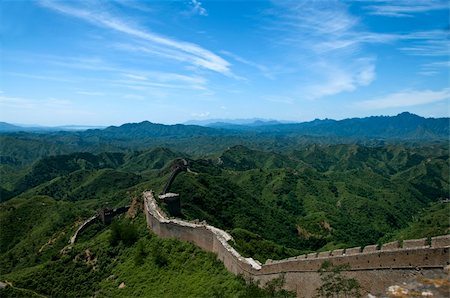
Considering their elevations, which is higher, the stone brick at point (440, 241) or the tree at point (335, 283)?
the stone brick at point (440, 241)

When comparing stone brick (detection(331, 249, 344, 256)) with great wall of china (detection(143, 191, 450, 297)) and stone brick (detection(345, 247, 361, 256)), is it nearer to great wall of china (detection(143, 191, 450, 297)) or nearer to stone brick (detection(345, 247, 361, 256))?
great wall of china (detection(143, 191, 450, 297))

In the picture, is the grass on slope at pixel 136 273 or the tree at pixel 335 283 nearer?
the tree at pixel 335 283

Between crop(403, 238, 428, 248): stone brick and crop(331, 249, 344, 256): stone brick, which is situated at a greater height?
crop(403, 238, 428, 248): stone brick

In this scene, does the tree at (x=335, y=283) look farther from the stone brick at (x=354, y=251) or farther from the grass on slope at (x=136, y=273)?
the grass on slope at (x=136, y=273)

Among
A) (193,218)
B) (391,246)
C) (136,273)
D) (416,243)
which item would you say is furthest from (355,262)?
(193,218)

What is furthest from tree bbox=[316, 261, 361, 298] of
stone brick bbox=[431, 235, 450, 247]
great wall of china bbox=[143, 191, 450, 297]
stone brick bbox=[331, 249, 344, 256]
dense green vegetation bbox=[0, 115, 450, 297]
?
stone brick bbox=[431, 235, 450, 247]

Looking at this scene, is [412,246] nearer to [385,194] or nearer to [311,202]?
[311,202]

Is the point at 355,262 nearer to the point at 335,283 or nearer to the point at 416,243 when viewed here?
the point at 335,283

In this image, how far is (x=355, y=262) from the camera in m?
16.7

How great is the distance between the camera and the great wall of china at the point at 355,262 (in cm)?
1377

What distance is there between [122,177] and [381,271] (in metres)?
162

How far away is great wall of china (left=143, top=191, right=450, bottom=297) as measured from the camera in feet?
45.2

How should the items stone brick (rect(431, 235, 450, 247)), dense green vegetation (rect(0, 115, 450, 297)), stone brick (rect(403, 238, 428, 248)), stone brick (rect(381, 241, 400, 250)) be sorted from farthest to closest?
dense green vegetation (rect(0, 115, 450, 297)), stone brick (rect(381, 241, 400, 250)), stone brick (rect(403, 238, 428, 248)), stone brick (rect(431, 235, 450, 247))


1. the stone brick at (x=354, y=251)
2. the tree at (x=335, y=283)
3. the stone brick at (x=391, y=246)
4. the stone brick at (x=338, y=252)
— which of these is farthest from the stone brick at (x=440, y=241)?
the stone brick at (x=338, y=252)
